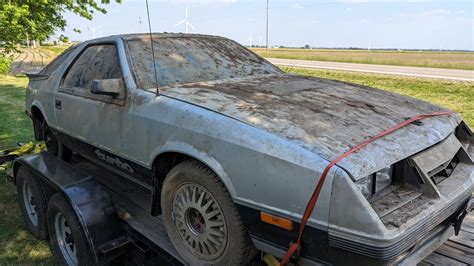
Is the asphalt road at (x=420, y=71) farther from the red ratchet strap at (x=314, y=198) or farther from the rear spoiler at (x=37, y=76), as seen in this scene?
the red ratchet strap at (x=314, y=198)

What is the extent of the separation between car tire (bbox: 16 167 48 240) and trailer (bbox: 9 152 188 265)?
15 millimetres

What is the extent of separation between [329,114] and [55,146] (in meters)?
3.05

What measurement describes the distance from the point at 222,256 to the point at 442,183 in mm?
1250

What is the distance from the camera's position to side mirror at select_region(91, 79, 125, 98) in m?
2.58

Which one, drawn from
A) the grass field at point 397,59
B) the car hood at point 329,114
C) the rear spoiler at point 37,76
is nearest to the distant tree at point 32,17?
the rear spoiler at point 37,76

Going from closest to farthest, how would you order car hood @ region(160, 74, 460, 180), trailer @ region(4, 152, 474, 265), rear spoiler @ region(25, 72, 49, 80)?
car hood @ region(160, 74, 460, 180) < trailer @ region(4, 152, 474, 265) < rear spoiler @ region(25, 72, 49, 80)

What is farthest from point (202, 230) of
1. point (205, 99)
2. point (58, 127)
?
point (58, 127)

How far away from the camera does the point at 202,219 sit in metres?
2.21

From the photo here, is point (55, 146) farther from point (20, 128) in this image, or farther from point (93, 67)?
point (20, 128)

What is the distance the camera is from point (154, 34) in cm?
331

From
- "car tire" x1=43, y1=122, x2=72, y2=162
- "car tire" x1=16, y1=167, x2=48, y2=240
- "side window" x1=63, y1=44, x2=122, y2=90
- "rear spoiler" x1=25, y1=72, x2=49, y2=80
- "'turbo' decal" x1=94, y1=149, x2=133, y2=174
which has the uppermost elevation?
"side window" x1=63, y1=44, x2=122, y2=90

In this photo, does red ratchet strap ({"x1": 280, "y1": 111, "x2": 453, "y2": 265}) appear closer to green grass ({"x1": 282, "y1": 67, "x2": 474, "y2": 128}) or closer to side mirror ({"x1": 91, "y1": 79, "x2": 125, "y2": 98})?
side mirror ({"x1": 91, "y1": 79, "x2": 125, "y2": 98})

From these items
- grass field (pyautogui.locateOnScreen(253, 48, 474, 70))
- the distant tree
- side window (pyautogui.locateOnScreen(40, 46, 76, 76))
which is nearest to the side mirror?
side window (pyautogui.locateOnScreen(40, 46, 76, 76))

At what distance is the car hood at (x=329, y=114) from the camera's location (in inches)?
72.1
